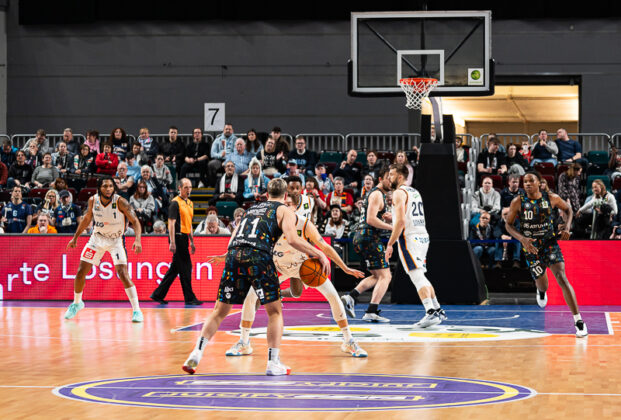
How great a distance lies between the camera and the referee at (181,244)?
16.9m

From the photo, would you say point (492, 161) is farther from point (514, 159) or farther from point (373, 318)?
point (373, 318)

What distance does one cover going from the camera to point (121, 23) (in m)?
28.6

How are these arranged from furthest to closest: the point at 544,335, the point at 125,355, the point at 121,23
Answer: the point at 121,23 → the point at 544,335 → the point at 125,355

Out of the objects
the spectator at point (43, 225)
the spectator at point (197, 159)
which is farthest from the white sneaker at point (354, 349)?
the spectator at point (197, 159)

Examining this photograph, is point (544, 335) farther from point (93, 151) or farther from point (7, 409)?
point (93, 151)

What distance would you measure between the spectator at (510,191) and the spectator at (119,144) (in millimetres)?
9043

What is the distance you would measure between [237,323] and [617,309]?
6.46 metres

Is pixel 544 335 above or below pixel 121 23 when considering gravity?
below

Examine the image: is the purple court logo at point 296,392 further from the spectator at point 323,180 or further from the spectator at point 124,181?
the spectator at point 124,181

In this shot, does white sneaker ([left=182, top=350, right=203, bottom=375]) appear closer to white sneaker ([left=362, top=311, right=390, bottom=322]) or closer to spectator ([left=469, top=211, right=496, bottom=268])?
white sneaker ([left=362, top=311, right=390, bottom=322])

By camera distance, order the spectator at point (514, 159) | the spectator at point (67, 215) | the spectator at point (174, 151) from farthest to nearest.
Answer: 1. the spectator at point (174, 151)
2. the spectator at point (514, 159)
3. the spectator at point (67, 215)

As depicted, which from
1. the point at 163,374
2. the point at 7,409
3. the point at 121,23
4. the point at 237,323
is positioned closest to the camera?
the point at 7,409

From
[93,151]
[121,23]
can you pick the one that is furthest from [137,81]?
[93,151]

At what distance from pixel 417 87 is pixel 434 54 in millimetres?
696
